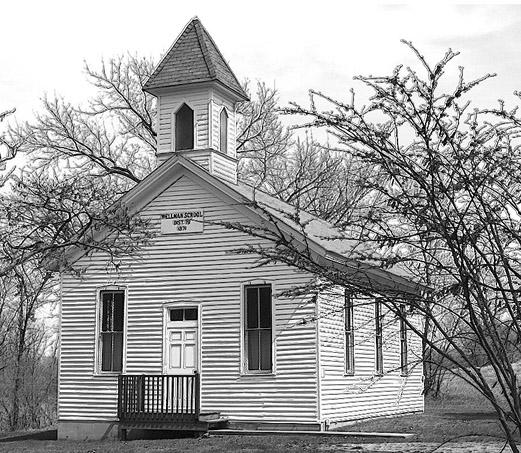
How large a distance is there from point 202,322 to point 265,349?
5.57 ft

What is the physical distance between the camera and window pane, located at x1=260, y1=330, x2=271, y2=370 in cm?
1986

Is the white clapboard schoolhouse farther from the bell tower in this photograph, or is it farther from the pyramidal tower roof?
the pyramidal tower roof

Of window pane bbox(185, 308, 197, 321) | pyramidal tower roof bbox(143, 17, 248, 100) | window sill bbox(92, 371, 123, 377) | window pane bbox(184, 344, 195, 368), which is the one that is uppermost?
pyramidal tower roof bbox(143, 17, 248, 100)

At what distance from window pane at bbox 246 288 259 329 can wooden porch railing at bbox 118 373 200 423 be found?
172 centimetres

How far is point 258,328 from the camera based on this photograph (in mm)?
20062

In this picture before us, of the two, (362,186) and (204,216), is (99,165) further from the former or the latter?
(362,186)

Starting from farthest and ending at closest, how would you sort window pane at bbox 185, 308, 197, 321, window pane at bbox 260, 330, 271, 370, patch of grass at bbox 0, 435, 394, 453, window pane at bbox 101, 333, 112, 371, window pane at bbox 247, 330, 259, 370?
window pane at bbox 101, 333, 112, 371, window pane at bbox 185, 308, 197, 321, window pane at bbox 247, 330, 259, 370, window pane at bbox 260, 330, 271, 370, patch of grass at bbox 0, 435, 394, 453

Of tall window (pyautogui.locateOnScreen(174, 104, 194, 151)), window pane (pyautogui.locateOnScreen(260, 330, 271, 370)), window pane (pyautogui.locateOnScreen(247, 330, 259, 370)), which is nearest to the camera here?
window pane (pyautogui.locateOnScreen(260, 330, 271, 370))

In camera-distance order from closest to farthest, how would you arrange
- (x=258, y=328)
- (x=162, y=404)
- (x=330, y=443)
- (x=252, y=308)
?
(x=330, y=443)
(x=162, y=404)
(x=258, y=328)
(x=252, y=308)

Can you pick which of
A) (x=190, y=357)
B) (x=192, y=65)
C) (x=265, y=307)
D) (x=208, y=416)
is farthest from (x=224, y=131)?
(x=208, y=416)

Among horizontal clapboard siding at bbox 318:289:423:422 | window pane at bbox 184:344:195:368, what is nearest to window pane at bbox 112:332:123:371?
window pane at bbox 184:344:195:368

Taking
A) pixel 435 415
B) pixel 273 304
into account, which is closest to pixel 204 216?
pixel 273 304

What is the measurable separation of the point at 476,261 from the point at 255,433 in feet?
48.4

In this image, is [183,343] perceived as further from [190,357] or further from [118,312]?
[118,312]
